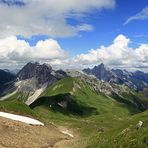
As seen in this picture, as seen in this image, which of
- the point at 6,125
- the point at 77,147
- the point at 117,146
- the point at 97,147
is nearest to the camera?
the point at 117,146

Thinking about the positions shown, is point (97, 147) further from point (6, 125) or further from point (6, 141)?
point (6, 125)

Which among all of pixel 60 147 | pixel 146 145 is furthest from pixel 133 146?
pixel 60 147

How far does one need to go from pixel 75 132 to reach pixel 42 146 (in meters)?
57.9

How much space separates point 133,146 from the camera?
38.1 m

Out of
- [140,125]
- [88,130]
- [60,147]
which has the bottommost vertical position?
[88,130]

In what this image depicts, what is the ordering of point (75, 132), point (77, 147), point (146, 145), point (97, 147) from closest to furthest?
1. point (146, 145)
2. point (97, 147)
3. point (77, 147)
4. point (75, 132)

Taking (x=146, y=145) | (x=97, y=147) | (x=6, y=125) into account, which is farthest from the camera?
(x=6, y=125)

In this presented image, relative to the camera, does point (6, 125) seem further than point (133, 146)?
Yes

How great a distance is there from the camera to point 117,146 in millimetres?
41094

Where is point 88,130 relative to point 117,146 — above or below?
below

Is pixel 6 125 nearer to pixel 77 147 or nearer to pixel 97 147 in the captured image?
pixel 77 147

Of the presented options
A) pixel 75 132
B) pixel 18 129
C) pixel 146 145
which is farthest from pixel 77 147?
pixel 75 132

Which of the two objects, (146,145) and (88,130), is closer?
(146,145)

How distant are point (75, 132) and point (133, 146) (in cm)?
8172
